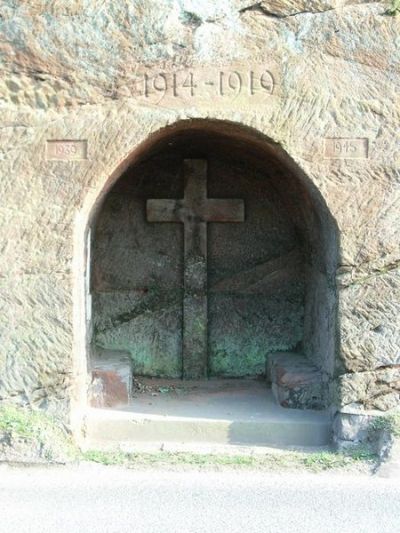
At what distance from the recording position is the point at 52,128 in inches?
189

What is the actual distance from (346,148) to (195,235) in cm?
170

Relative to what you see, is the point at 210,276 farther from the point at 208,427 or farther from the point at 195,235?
the point at 208,427

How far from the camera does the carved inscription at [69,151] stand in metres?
4.79

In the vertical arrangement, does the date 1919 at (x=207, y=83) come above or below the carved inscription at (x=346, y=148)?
above

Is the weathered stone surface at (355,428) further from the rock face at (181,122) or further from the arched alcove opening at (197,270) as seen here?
the arched alcove opening at (197,270)

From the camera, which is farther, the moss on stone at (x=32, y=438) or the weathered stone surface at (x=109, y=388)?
the weathered stone surface at (x=109, y=388)

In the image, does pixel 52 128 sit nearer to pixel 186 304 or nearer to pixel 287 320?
pixel 186 304

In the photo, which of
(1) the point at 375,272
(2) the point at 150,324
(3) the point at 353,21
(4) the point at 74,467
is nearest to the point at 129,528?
(4) the point at 74,467

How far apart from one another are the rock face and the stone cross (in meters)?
1.26

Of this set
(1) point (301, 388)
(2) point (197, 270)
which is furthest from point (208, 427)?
(2) point (197, 270)

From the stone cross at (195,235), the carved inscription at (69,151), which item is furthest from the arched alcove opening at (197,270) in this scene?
the carved inscription at (69,151)

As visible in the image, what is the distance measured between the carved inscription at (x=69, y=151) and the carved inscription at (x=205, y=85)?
0.47 m

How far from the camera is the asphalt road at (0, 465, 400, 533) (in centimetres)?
373

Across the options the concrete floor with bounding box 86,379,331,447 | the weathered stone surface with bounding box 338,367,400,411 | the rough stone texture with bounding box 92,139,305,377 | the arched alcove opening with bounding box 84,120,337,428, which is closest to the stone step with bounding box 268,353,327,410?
the concrete floor with bounding box 86,379,331,447
